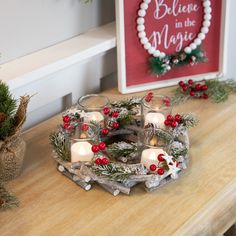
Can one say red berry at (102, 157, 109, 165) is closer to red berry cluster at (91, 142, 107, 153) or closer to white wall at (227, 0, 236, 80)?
red berry cluster at (91, 142, 107, 153)

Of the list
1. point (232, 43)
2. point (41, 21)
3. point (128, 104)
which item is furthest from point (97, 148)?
point (232, 43)

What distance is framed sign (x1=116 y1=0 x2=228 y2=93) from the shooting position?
127 centimetres

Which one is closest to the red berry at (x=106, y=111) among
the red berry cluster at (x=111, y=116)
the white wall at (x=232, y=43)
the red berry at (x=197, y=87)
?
the red berry cluster at (x=111, y=116)

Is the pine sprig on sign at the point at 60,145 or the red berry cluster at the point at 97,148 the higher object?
the red berry cluster at the point at 97,148

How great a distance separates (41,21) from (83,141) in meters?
0.33

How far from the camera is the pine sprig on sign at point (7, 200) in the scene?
911 millimetres

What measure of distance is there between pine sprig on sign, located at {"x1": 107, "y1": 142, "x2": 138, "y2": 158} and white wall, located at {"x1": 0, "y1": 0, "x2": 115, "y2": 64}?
12.7 inches

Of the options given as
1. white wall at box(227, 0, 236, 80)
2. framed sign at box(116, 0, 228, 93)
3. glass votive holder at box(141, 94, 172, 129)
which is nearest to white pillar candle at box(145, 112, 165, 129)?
glass votive holder at box(141, 94, 172, 129)

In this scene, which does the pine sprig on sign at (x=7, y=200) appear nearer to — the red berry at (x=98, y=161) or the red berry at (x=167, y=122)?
the red berry at (x=98, y=161)

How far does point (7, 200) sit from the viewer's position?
3.02 feet

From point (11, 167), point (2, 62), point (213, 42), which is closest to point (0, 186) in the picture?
point (11, 167)

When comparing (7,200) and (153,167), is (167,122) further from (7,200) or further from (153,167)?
(7,200)

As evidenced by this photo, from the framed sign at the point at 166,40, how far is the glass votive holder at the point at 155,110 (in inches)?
6.6

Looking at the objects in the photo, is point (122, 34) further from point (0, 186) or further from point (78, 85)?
point (0, 186)
